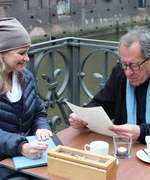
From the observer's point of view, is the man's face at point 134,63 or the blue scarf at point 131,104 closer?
the man's face at point 134,63

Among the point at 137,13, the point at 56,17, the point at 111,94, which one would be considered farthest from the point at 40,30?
the point at 111,94

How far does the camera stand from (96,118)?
82.0 inches

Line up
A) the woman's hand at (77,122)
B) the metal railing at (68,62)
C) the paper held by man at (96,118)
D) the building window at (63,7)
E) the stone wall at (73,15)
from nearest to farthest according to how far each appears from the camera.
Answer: the paper held by man at (96,118), the woman's hand at (77,122), the metal railing at (68,62), the stone wall at (73,15), the building window at (63,7)

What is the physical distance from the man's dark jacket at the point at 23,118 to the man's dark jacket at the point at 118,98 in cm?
32

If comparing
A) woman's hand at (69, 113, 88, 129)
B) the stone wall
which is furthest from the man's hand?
the stone wall

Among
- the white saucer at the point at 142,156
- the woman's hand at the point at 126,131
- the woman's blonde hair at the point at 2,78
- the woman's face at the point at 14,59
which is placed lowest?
the white saucer at the point at 142,156

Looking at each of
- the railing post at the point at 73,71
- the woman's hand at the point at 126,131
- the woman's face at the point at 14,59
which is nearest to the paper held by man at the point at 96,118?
the woman's hand at the point at 126,131

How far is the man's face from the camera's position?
218 centimetres

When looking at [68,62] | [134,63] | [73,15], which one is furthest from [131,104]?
[73,15]

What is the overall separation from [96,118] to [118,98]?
0.36 meters

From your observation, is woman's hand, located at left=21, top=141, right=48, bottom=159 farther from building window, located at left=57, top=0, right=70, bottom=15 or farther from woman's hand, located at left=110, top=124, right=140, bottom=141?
building window, located at left=57, top=0, right=70, bottom=15

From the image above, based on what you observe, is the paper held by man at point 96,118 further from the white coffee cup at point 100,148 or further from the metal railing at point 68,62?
the metal railing at point 68,62

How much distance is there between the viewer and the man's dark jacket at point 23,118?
Answer: 83.5 inches

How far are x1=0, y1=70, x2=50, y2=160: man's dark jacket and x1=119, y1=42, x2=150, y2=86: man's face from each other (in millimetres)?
544
